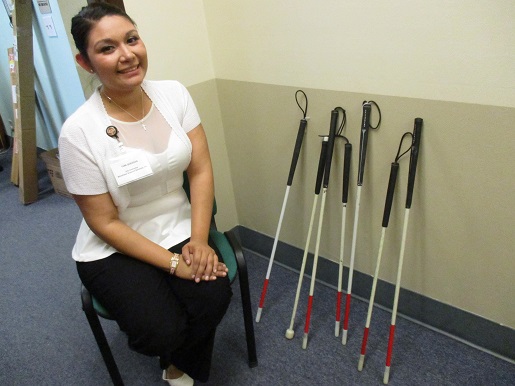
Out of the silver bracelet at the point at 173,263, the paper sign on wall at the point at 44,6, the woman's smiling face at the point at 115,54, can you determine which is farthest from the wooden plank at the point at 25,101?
the silver bracelet at the point at 173,263

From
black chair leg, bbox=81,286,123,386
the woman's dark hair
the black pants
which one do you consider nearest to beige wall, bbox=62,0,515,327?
the woman's dark hair

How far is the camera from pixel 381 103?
1415mm

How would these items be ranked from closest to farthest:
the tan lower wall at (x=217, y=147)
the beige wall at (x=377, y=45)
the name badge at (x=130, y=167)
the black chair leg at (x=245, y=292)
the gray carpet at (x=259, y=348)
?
the beige wall at (x=377, y=45) < the name badge at (x=130, y=167) < the black chair leg at (x=245, y=292) < the gray carpet at (x=259, y=348) < the tan lower wall at (x=217, y=147)

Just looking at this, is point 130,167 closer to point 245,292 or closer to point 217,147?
point 245,292

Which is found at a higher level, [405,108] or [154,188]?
[405,108]

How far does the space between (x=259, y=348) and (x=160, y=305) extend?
2.01 feet

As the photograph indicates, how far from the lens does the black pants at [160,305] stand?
126cm

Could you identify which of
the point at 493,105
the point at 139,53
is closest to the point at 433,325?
the point at 493,105

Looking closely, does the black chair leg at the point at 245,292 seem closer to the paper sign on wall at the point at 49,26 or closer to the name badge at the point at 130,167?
the name badge at the point at 130,167

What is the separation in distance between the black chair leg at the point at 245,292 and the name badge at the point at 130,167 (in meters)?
0.38

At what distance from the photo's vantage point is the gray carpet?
1.54 meters

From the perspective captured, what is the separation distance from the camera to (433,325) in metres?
1.69

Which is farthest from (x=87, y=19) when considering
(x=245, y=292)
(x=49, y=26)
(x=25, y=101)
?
(x=25, y=101)

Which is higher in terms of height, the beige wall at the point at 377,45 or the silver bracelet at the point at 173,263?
the beige wall at the point at 377,45
